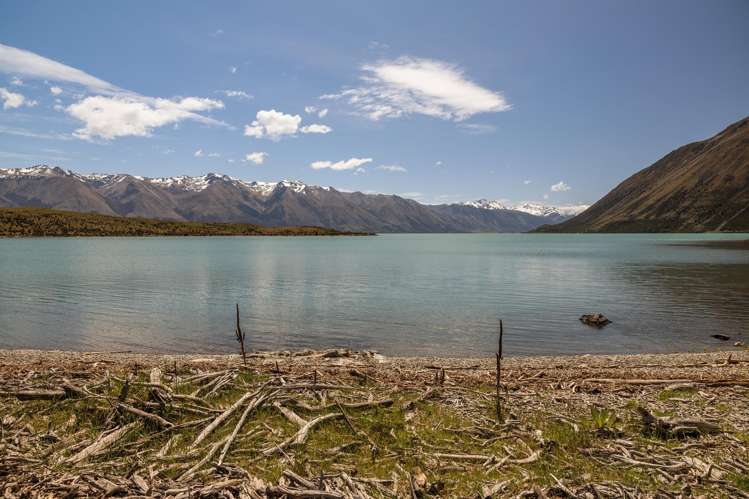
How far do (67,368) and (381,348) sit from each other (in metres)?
20.3

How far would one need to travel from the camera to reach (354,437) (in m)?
11.6

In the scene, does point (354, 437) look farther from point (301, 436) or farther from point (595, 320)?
point (595, 320)

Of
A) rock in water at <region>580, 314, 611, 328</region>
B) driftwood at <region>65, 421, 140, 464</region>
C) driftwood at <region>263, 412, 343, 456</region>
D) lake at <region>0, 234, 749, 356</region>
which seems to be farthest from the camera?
rock in water at <region>580, 314, 611, 328</region>

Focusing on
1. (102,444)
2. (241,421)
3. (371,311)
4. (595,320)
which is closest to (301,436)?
(241,421)

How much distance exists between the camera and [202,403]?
1294 centimetres

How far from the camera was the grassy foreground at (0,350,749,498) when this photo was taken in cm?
945

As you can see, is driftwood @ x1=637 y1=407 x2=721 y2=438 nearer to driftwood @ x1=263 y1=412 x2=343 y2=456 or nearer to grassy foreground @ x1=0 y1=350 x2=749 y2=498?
grassy foreground @ x1=0 y1=350 x2=749 y2=498

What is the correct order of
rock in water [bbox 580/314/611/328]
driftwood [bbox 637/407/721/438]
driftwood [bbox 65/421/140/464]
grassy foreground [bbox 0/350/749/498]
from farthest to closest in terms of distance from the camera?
rock in water [bbox 580/314/611/328], driftwood [bbox 637/407/721/438], driftwood [bbox 65/421/140/464], grassy foreground [bbox 0/350/749/498]

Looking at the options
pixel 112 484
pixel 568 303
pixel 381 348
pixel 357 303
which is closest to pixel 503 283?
pixel 568 303

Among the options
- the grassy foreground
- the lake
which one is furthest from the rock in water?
the grassy foreground

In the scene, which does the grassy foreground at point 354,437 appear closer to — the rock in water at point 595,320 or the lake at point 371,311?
the lake at point 371,311

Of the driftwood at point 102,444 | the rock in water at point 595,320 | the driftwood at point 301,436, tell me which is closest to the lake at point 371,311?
the rock in water at point 595,320

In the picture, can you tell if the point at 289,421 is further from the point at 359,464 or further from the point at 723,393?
the point at 723,393

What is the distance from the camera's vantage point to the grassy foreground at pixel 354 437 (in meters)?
9.45
